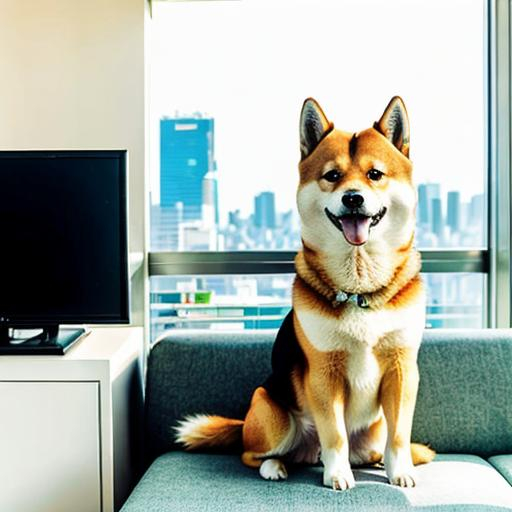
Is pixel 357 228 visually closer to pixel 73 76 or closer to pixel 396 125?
pixel 396 125

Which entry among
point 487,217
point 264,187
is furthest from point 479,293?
point 264,187

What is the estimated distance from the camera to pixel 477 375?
1881 millimetres

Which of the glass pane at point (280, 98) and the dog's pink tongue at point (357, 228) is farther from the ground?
the glass pane at point (280, 98)

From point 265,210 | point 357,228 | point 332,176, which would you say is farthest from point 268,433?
point 265,210

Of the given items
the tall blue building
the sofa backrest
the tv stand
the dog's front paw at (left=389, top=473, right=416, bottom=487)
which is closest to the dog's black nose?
the sofa backrest

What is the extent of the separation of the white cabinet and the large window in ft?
2.76

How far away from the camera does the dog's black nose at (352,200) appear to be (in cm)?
159

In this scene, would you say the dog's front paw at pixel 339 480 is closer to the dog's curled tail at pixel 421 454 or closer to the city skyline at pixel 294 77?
the dog's curled tail at pixel 421 454

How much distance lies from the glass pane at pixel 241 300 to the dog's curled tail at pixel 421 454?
730 millimetres

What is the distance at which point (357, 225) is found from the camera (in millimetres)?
1612

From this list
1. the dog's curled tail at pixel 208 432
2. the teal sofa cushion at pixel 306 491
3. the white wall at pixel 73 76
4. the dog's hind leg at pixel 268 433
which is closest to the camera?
the teal sofa cushion at pixel 306 491

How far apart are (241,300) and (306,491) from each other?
974 mm

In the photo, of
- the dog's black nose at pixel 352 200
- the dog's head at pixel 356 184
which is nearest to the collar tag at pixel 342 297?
the dog's head at pixel 356 184

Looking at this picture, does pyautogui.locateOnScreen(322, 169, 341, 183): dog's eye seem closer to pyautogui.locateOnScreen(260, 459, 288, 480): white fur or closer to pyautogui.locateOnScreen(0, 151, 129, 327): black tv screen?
pyautogui.locateOnScreen(0, 151, 129, 327): black tv screen
